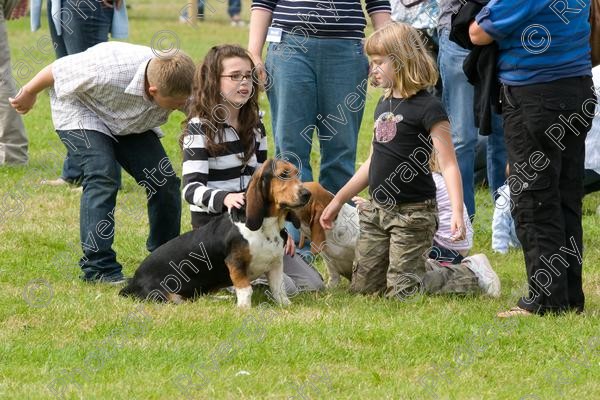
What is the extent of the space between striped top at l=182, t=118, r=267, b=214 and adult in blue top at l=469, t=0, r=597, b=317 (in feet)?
4.66

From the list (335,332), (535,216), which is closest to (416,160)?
(535,216)

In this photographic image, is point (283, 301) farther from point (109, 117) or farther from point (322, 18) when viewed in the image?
point (322, 18)

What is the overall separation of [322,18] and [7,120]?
4.08 metres

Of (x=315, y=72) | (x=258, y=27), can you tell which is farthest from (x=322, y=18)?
(x=258, y=27)

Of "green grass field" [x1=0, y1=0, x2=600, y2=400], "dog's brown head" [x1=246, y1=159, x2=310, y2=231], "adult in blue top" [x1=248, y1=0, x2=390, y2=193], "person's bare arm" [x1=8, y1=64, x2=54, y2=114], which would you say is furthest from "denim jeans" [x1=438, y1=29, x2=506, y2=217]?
"person's bare arm" [x1=8, y1=64, x2=54, y2=114]

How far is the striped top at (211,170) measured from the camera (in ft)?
18.1

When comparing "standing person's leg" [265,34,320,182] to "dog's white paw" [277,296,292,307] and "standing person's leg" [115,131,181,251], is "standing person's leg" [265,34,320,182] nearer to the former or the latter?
"standing person's leg" [115,131,181,251]

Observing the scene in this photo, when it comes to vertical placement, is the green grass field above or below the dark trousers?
below

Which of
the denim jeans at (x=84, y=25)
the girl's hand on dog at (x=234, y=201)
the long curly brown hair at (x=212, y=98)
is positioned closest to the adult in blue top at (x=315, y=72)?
the long curly brown hair at (x=212, y=98)

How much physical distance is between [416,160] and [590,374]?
63.6 inches

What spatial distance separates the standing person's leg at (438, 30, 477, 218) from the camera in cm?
682

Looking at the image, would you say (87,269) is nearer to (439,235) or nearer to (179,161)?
(439,235)

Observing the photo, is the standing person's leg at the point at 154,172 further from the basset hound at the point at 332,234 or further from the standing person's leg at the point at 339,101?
the standing person's leg at the point at 339,101

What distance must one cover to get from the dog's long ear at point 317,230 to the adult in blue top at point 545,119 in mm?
1124
